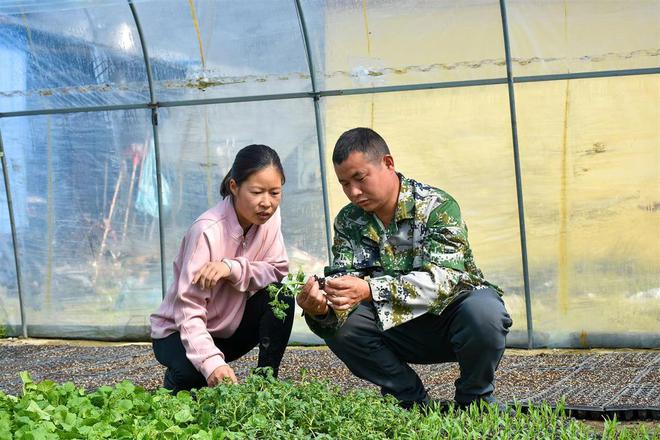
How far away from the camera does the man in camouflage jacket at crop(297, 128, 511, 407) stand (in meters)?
3.55

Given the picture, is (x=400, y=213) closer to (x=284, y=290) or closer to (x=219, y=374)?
(x=284, y=290)

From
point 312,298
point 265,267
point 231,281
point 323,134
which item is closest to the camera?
point 312,298

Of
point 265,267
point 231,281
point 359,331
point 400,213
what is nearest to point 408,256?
point 400,213

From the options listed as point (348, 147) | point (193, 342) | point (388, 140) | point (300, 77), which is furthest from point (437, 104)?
point (193, 342)

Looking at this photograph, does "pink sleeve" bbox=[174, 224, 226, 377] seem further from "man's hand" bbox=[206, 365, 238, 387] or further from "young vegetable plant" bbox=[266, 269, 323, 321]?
"young vegetable plant" bbox=[266, 269, 323, 321]

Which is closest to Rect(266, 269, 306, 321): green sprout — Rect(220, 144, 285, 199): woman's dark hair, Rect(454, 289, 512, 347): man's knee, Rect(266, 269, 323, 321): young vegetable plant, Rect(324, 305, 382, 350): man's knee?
Rect(266, 269, 323, 321): young vegetable plant

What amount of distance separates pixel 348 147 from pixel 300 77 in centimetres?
298

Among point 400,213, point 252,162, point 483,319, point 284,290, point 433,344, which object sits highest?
point 252,162

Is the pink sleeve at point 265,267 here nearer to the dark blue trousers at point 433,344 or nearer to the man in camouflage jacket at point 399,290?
the man in camouflage jacket at point 399,290

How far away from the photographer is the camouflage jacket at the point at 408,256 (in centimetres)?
357

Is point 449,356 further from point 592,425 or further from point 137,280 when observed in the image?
point 137,280

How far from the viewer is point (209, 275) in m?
3.67

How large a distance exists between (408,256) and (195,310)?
833mm

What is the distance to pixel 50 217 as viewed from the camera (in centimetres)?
704
